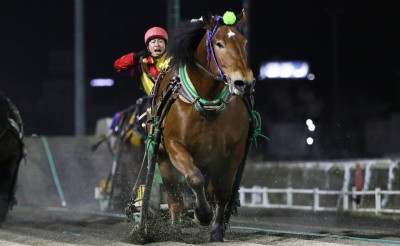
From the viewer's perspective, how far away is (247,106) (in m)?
9.53

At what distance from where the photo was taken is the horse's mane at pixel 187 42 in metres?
9.35

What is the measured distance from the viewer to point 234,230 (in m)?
11.8

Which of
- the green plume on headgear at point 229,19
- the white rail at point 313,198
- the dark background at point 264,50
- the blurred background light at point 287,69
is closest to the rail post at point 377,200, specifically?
the white rail at point 313,198

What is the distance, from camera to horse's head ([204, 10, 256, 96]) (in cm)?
838

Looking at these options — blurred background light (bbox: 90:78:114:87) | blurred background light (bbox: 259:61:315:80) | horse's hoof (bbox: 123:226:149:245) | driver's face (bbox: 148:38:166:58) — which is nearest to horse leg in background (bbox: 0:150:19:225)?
driver's face (bbox: 148:38:166:58)

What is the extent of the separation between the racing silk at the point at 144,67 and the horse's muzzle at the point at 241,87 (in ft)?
8.47

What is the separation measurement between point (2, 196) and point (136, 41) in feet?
108

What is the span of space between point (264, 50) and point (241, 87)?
46642 millimetres

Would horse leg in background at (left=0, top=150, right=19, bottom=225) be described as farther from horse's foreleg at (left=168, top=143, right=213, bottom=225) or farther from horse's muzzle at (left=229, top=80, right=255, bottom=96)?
horse's muzzle at (left=229, top=80, right=255, bottom=96)

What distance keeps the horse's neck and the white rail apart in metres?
7.19

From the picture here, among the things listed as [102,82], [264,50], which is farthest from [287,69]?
[102,82]

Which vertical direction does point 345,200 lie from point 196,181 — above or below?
below

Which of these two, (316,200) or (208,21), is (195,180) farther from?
(316,200)

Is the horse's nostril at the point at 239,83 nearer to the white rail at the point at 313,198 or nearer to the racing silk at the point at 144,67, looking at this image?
the racing silk at the point at 144,67
